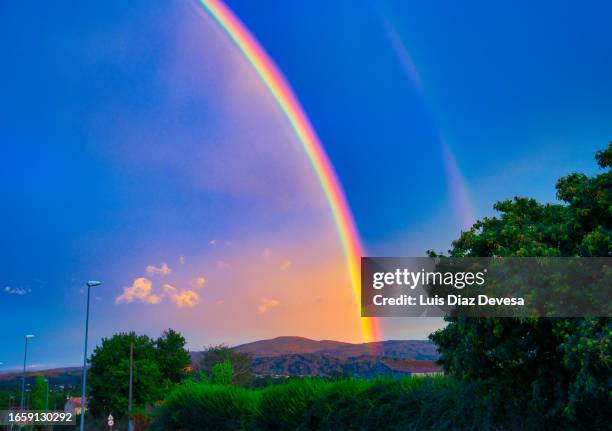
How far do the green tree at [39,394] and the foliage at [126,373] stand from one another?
36657 millimetres

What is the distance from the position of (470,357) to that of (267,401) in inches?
364

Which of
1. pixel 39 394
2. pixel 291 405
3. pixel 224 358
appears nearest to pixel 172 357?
pixel 224 358

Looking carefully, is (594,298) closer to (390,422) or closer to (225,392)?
(390,422)

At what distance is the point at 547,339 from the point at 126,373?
57.3 meters

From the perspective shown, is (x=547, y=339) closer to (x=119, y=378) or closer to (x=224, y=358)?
(x=119, y=378)

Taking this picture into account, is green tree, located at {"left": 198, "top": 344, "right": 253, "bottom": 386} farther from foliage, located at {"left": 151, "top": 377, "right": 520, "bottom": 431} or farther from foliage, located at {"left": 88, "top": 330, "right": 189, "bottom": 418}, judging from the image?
foliage, located at {"left": 151, "top": 377, "right": 520, "bottom": 431}

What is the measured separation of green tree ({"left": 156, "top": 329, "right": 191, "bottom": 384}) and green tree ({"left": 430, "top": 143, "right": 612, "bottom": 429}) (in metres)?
60.8

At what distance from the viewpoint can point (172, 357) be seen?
70.6 m

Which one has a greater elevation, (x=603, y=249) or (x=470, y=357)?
(x=603, y=249)

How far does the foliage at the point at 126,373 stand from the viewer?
62.6m

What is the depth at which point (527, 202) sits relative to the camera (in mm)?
14688

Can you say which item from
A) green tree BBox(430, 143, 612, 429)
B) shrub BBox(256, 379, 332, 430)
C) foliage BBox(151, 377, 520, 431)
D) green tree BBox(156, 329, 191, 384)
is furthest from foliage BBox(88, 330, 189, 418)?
green tree BBox(430, 143, 612, 429)

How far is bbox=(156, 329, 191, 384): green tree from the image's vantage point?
70375 millimetres

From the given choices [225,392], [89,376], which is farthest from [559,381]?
[89,376]
